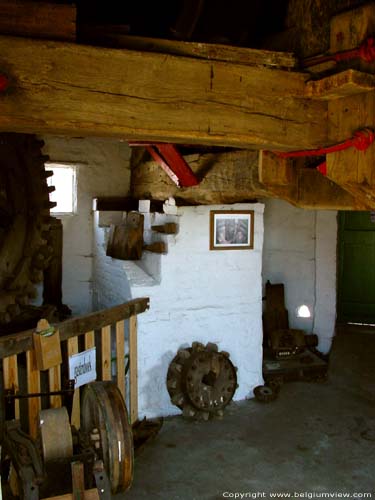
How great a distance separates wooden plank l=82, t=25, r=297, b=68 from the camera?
2322 millimetres

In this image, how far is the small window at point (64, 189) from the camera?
21.4 feet

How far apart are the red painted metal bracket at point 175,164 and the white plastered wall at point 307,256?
2.97 metres

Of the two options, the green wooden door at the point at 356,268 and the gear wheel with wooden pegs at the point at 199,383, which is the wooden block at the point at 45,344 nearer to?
the gear wheel with wooden pegs at the point at 199,383

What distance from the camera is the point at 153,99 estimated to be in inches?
89.4

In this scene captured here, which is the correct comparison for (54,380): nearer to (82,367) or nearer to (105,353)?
(82,367)

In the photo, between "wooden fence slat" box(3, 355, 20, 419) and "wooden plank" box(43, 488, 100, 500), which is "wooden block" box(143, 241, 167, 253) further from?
"wooden plank" box(43, 488, 100, 500)

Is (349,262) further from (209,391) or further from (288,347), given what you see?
(209,391)

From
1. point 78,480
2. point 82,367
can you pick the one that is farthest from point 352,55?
point 82,367

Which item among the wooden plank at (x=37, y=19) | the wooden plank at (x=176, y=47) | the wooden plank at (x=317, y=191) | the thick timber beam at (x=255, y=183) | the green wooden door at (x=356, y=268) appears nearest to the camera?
the wooden plank at (x=37, y=19)

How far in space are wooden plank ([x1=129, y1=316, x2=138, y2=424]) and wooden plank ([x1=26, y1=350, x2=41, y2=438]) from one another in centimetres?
138

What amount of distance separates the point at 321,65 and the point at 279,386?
183 inches

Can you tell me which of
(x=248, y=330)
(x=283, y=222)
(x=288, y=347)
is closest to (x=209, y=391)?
(x=248, y=330)

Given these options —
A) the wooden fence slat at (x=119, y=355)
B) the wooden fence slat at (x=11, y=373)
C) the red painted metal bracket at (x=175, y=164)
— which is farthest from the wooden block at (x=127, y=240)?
the wooden fence slat at (x=11, y=373)

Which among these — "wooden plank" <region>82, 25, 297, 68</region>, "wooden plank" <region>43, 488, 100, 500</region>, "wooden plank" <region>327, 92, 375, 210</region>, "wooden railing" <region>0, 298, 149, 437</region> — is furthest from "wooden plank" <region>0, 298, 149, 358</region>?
"wooden plank" <region>327, 92, 375, 210</region>
